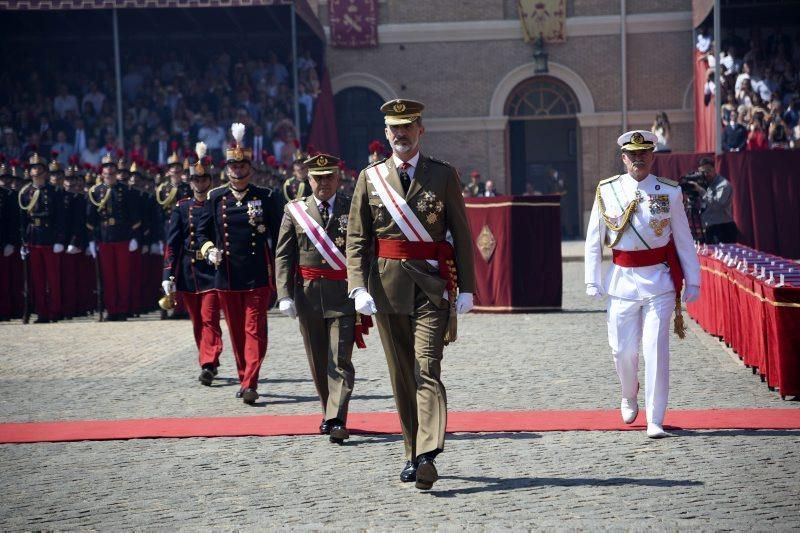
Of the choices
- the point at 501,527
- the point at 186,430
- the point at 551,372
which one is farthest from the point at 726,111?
the point at 501,527

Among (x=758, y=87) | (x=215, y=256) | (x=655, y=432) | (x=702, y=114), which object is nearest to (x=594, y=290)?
(x=655, y=432)

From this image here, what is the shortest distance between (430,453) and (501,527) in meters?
0.88

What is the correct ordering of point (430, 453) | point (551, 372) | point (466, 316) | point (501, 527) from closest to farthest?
point (501, 527)
point (430, 453)
point (551, 372)
point (466, 316)

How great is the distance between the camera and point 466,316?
57.1ft

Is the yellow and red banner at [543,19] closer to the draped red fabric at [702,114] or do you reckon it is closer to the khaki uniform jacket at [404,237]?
the draped red fabric at [702,114]

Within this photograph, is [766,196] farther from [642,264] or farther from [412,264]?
[412,264]

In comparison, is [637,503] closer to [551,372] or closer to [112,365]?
[551,372]

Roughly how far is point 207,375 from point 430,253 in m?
4.60

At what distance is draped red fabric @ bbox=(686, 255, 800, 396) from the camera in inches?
375

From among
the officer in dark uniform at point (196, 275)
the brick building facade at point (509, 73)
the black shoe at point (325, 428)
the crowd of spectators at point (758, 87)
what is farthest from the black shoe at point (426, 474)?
the brick building facade at point (509, 73)

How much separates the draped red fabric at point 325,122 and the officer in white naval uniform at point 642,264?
22.9 m

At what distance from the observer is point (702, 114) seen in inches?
1193

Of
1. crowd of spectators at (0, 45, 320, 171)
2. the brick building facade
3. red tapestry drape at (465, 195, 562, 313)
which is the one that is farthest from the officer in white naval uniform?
the brick building facade

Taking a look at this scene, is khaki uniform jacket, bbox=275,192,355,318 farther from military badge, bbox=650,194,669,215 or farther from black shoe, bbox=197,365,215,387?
black shoe, bbox=197,365,215,387
